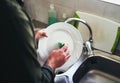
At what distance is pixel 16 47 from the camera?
587mm

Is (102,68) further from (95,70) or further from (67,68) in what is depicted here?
(67,68)

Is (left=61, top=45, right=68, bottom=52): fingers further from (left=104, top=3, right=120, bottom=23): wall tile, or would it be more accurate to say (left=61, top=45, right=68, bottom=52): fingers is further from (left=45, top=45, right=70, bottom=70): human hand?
(left=104, top=3, right=120, bottom=23): wall tile

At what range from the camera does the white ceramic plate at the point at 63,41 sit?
1102 millimetres

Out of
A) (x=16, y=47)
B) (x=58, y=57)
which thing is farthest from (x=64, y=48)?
(x=16, y=47)

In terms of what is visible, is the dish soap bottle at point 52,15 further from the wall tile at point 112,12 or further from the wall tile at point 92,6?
the wall tile at point 112,12

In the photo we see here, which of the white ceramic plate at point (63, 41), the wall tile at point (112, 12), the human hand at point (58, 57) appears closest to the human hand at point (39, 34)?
the white ceramic plate at point (63, 41)

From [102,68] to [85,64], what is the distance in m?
0.12

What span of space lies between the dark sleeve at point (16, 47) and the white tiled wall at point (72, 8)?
2.31 ft

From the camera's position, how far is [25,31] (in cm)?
59

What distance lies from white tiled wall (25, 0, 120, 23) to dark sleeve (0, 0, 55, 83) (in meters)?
0.70

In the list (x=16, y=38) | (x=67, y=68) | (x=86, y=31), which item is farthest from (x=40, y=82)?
(x=86, y=31)

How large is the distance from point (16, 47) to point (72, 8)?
0.79m

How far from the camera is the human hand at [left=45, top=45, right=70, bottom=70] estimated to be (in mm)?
916

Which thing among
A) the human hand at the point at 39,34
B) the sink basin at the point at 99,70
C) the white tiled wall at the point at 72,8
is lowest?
the sink basin at the point at 99,70
